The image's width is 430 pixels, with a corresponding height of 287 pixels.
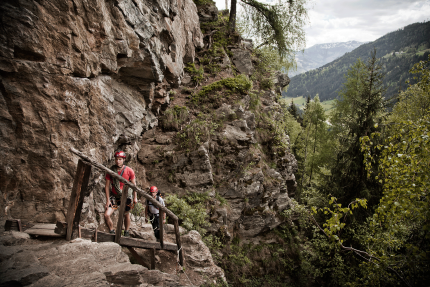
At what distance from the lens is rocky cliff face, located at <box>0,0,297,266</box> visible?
16.1ft

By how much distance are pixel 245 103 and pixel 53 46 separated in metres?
9.82

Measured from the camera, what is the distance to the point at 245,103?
42.7 ft

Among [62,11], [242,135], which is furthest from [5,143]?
[242,135]

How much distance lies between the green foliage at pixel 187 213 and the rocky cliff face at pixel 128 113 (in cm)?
89

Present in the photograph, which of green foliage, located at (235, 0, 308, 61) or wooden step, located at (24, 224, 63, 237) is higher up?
green foliage, located at (235, 0, 308, 61)

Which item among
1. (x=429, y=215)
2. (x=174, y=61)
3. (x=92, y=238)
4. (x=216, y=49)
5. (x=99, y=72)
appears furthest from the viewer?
(x=216, y=49)

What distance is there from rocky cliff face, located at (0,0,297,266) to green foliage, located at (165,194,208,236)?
0.89m

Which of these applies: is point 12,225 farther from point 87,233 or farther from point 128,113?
point 128,113

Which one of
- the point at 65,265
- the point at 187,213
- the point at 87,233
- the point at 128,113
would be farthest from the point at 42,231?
the point at 187,213

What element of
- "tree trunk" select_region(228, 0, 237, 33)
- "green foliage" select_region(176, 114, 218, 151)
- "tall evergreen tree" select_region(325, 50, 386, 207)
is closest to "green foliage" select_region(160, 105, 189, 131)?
"green foliage" select_region(176, 114, 218, 151)

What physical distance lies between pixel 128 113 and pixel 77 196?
4775 millimetres

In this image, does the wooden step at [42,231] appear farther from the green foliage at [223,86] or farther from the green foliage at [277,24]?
the green foliage at [277,24]

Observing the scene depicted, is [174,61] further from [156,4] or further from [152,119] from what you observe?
[152,119]

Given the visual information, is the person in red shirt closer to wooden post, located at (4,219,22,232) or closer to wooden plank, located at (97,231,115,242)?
wooden plank, located at (97,231,115,242)
